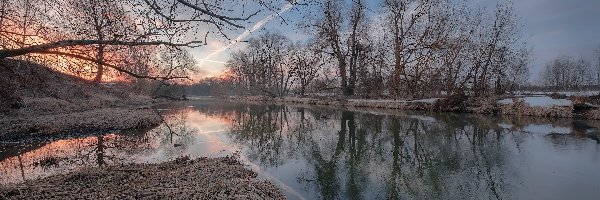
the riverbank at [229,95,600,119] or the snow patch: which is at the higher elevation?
the riverbank at [229,95,600,119]

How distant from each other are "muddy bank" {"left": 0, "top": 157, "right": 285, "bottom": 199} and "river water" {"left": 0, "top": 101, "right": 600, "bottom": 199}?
1.14 meters

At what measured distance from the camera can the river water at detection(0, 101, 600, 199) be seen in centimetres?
823

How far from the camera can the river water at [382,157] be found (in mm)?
8227

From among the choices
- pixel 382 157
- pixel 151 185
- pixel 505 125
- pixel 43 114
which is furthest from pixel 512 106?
pixel 43 114

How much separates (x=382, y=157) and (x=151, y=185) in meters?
6.92

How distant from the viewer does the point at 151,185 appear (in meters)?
7.08

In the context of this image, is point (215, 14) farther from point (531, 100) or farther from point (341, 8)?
point (341, 8)

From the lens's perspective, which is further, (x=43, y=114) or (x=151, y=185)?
(x=43, y=114)

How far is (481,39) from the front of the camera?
37.0 meters

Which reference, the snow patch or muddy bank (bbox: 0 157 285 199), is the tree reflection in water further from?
muddy bank (bbox: 0 157 285 199)

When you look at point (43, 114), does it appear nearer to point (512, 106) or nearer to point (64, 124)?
point (64, 124)

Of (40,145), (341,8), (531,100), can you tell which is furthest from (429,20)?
(40,145)

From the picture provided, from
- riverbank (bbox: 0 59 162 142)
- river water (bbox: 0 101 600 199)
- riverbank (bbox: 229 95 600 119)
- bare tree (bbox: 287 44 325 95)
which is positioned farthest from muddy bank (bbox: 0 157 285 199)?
bare tree (bbox: 287 44 325 95)

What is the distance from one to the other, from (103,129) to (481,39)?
107 feet
